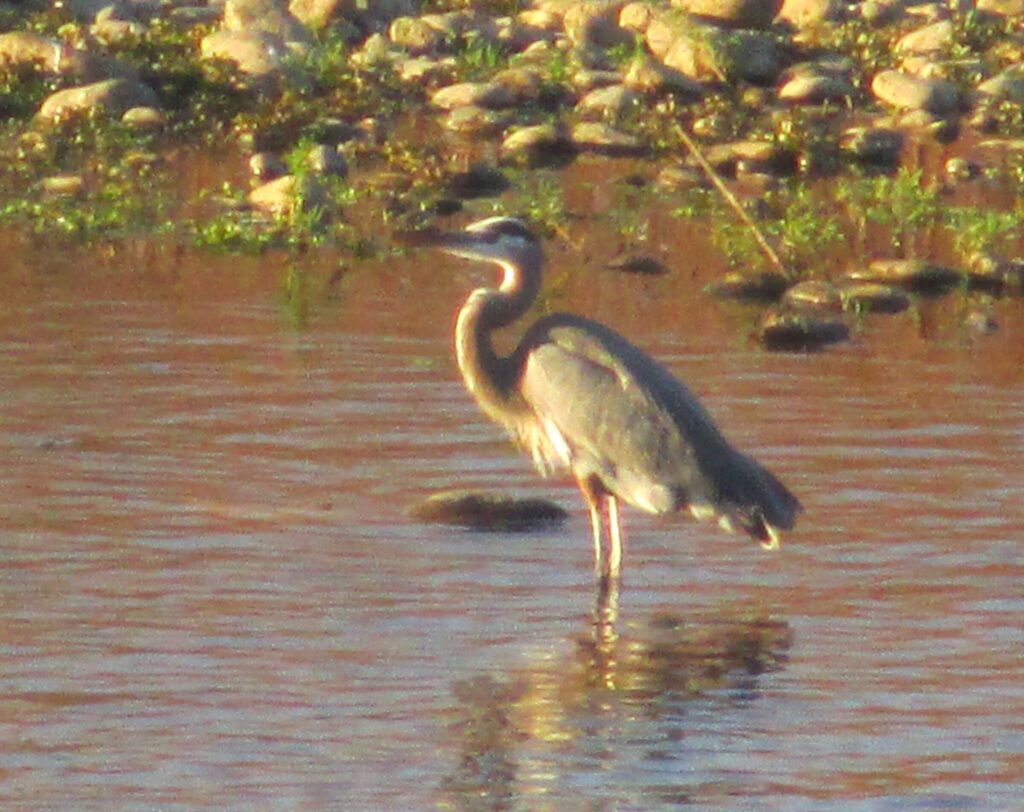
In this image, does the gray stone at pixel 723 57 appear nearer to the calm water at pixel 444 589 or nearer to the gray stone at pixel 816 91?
the gray stone at pixel 816 91

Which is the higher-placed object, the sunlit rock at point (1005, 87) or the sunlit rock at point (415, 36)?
the sunlit rock at point (415, 36)

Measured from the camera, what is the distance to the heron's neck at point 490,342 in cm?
971

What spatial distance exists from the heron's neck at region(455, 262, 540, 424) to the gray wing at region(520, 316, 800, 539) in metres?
0.13

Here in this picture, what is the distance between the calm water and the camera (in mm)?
6785

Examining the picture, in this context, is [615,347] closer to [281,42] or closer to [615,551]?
[615,551]

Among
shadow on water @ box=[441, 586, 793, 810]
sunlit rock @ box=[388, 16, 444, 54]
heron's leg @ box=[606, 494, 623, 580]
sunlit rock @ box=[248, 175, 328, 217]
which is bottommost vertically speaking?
shadow on water @ box=[441, 586, 793, 810]

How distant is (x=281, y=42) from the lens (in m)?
18.8

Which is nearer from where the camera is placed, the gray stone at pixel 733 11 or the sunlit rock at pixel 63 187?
the sunlit rock at pixel 63 187

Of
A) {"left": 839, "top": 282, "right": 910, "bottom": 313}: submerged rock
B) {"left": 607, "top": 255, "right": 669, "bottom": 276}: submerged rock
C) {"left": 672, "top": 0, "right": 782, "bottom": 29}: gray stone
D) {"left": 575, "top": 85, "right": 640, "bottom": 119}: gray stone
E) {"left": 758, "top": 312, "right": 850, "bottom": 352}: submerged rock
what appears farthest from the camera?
{"left": 672, "top": 0, "right": 782, "bottom": 29}: gray stone

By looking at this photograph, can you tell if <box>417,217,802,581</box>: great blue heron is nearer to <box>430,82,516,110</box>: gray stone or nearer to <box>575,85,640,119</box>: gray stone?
<box>575,85,640,119</box>: gray stone

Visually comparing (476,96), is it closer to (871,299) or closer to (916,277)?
(916,277)

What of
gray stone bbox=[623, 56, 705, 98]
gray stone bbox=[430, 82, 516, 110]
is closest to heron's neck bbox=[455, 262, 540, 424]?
gray stone bbox=[430, 82, 516, 110]

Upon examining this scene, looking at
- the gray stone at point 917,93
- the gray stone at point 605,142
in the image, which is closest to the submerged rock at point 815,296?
the gray stone at point 605,142

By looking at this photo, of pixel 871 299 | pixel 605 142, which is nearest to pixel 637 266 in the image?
pixel 871 299
